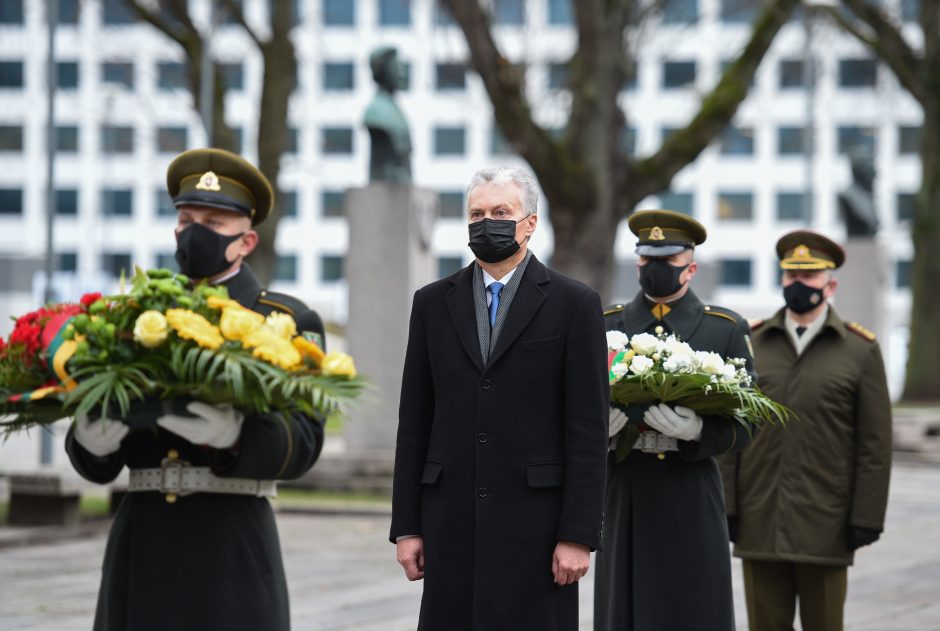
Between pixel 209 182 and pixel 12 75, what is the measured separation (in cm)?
7508

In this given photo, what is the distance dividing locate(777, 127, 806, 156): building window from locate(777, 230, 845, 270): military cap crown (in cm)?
7323

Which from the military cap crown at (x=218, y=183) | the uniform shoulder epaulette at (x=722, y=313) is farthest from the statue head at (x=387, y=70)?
the military cap crown at (x=218, y=183)

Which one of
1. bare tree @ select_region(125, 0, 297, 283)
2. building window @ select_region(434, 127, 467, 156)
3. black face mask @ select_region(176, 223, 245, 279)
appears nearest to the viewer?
black face mask @ select_region(176, 223, 245, 279)

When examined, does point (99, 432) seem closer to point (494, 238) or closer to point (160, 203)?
point (494, 238)

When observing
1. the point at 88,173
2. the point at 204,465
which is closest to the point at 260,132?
the point at 204,465

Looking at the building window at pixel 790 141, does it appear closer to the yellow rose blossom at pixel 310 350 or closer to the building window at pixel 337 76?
the building window at pixel 337 76

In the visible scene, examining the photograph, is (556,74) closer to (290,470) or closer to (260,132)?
(260,132)

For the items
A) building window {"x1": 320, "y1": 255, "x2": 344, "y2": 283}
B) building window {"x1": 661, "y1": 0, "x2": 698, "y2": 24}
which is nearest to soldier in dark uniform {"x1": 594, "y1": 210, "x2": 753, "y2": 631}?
building window {"x1": 661, "y1": 0, "x2": 698, "y2": 24}

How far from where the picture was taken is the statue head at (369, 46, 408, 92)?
1750 cm

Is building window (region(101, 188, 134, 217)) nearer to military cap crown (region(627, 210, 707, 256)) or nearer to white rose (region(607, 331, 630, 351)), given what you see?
military cap crown (region(627, 210, 707, 256))

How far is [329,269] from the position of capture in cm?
8269

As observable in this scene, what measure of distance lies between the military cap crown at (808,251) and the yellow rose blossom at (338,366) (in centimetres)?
371

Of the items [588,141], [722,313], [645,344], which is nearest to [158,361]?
[645,344]

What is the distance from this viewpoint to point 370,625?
9.39 metres
